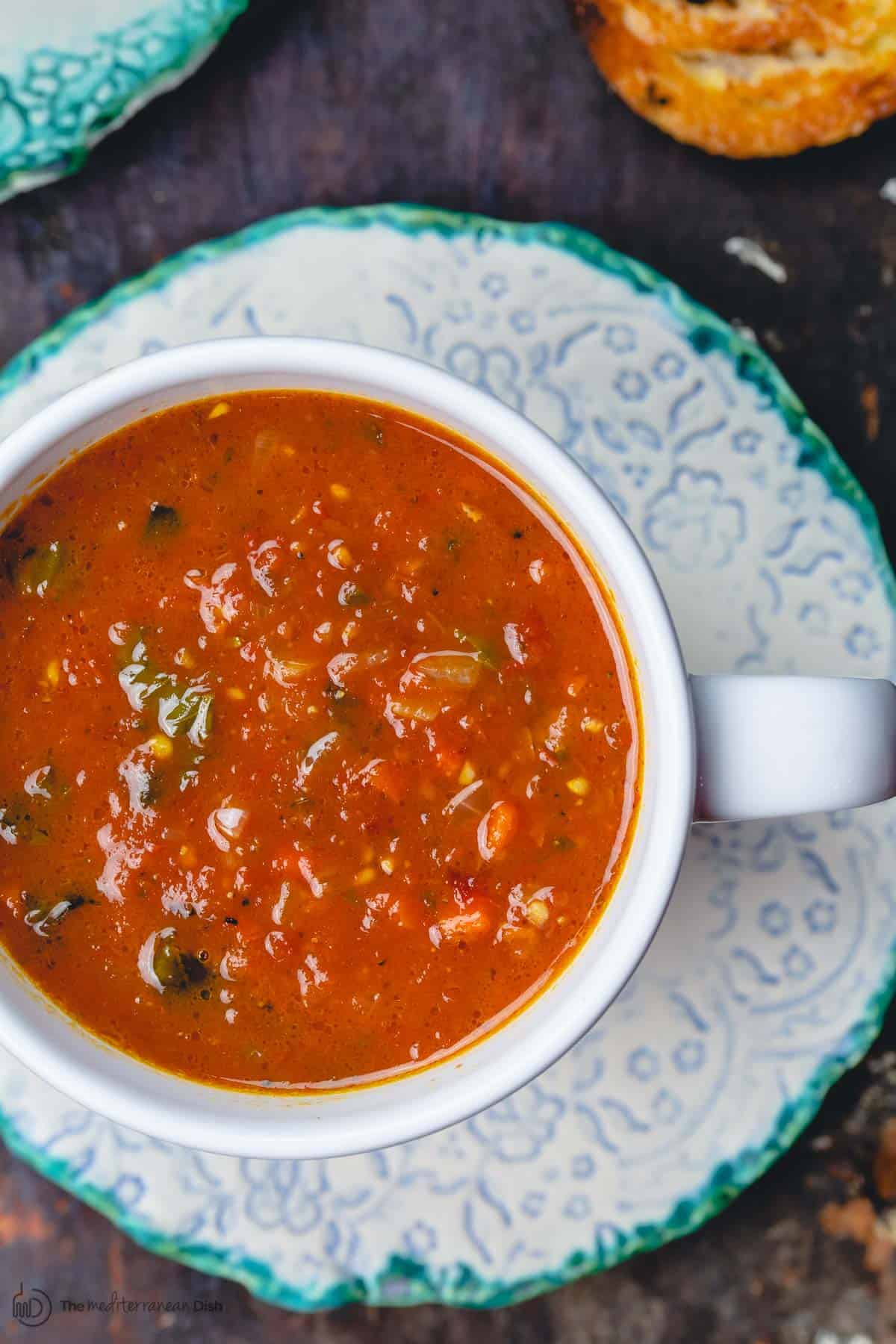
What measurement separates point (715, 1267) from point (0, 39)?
2.33 m

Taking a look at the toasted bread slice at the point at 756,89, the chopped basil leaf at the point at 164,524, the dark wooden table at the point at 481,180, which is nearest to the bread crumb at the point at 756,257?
the dark wooden table at the point at 481,180

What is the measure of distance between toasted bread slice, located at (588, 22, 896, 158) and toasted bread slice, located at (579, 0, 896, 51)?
0.01 m

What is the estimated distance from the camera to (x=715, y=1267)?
2.08m

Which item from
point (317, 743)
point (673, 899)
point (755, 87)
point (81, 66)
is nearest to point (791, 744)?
point (317, 743)

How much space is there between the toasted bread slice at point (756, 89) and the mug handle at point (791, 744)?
1.05m

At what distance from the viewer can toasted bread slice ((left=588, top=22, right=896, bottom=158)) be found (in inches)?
75.1

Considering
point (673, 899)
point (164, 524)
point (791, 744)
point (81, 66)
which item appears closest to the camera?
point (791, 744)

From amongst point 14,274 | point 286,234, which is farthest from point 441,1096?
point 14,274

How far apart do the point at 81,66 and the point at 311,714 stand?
4.04 feet

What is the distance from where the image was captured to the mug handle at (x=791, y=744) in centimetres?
128

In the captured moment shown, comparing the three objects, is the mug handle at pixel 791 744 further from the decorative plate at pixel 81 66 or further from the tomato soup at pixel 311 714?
the decorative plate at pixel 81 66

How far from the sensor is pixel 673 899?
1862 millimetres

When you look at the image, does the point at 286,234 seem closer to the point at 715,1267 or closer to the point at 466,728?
the point at 466,728

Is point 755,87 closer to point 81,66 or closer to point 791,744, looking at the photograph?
point 81,66
